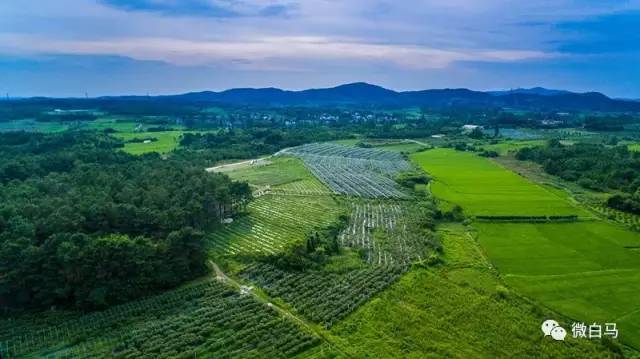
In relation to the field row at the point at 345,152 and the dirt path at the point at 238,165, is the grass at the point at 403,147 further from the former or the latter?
the dirt path at the point at 238,165

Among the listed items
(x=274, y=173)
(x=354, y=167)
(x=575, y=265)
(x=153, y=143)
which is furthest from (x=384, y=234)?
(x=153, y=143)

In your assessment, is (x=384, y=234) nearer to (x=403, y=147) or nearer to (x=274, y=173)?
(x=274, y=173)

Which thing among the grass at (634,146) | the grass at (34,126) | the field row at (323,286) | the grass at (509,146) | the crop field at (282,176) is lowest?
the field row at (323,286)

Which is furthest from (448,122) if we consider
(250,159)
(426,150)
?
(250,159)

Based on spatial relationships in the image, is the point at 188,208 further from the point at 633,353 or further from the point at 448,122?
the point at 448,122

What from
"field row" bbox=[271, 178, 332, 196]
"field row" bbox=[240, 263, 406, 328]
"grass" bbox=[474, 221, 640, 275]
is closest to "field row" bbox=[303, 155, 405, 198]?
"field row" bbox=[271, 178, 332, 196]

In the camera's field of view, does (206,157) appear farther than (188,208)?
Yes

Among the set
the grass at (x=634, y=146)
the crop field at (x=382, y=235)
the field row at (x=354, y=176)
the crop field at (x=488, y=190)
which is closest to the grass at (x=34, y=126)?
the field row at (x=354, y=176)
